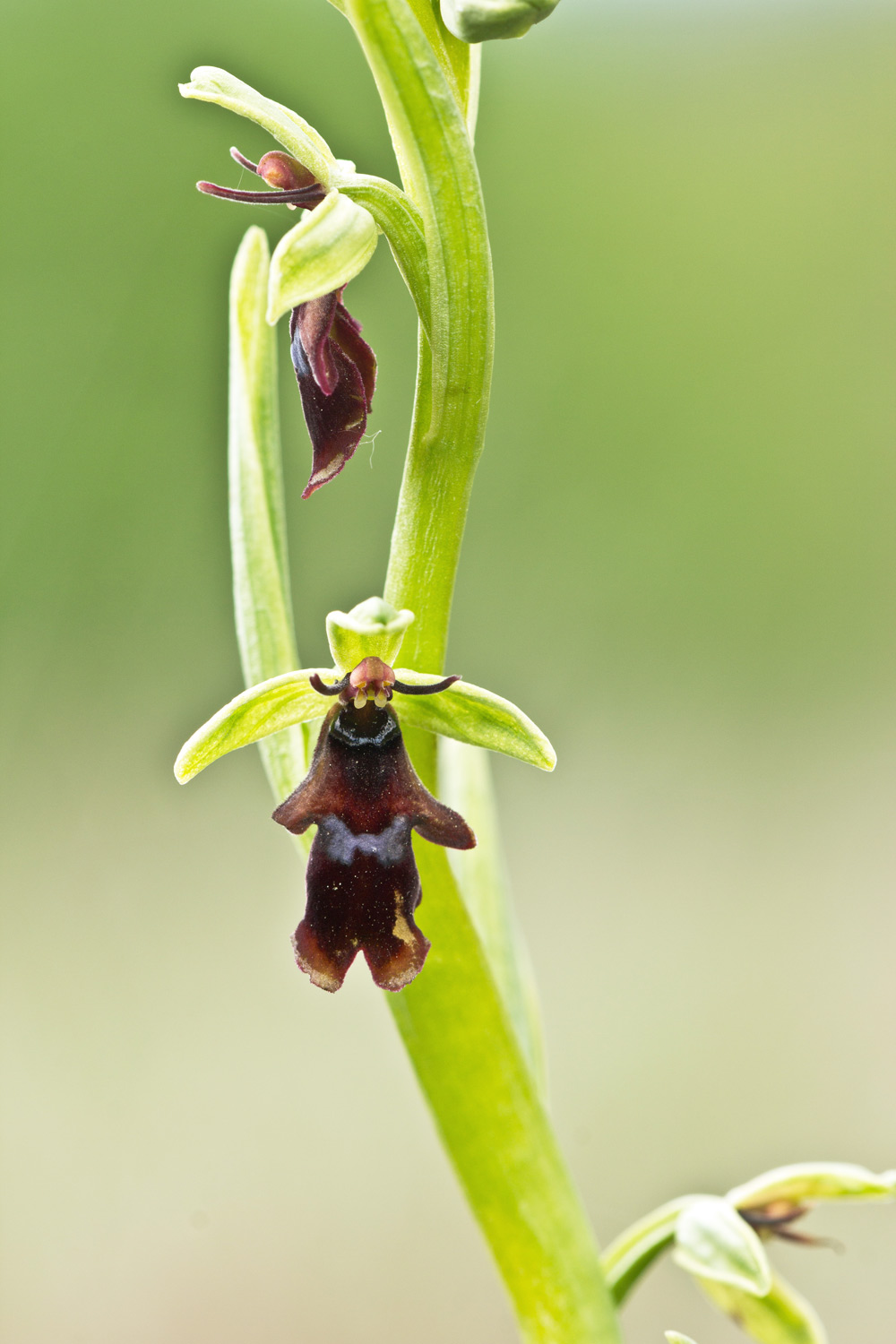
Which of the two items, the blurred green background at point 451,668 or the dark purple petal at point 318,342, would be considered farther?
the blurred green background at point 451,668

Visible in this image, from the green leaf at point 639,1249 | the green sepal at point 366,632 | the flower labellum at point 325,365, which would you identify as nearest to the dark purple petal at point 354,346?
the flower labellum at point 325,365

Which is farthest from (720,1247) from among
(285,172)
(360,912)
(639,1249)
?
(285,172)

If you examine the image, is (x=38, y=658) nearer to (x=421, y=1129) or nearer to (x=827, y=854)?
(x=421, y=1129)

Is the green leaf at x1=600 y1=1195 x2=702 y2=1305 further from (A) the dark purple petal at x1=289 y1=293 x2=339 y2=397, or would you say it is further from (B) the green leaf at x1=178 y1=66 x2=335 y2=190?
(B) the green leaf at x1=178 y1=66 x2=335 y2=190

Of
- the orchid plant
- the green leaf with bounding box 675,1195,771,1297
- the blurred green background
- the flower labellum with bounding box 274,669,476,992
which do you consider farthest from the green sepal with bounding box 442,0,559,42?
the blurred green background

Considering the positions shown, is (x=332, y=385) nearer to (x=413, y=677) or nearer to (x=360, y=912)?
(x=413, y=677)

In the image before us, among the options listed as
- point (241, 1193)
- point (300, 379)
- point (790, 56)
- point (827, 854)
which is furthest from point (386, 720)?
point (790, 56)

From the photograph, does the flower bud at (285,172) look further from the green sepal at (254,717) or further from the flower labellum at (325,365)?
the green sepal at (254,717)
